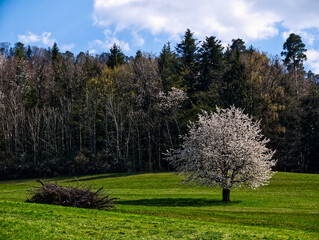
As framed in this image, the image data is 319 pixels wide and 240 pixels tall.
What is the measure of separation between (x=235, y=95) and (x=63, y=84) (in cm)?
3689

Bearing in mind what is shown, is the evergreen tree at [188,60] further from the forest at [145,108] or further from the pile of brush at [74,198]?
the pile of brush at [74,198]

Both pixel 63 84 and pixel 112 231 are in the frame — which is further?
pixel 63 84

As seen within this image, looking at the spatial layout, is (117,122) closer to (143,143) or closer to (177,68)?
(143,143)

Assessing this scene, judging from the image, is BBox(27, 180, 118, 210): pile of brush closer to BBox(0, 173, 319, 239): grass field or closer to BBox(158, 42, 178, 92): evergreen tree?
BBox(0, 173, 319, 239): grass field

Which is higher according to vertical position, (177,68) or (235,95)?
(177,68)

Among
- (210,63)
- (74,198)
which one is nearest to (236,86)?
(210,63)

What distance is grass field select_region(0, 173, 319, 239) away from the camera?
43.9ft

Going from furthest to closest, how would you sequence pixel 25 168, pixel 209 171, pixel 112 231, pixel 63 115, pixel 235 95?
pixel 63 115 < pixel 25 168 < pixel 235 95 < pixel 209 171 < pixel 112 231

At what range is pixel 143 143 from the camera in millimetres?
66500

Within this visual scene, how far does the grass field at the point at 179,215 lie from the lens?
1339 centimetres

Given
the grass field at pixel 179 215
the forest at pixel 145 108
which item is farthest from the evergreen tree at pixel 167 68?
the grass field at pixel 179 215

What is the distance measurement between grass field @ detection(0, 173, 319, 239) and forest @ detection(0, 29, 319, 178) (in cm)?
1622

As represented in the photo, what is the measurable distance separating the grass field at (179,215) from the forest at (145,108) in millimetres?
16224

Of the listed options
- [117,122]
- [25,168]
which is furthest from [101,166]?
[25,168]
